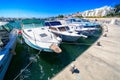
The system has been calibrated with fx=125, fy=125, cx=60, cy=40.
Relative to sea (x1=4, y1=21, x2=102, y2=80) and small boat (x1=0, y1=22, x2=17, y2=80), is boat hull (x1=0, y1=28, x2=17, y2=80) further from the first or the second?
sea (x1=4, y1=21, x2=102, y2=80)

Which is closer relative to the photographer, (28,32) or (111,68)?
Result: (111,68)

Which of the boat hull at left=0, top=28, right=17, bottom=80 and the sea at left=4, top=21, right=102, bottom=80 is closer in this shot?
the boat hull at left=0, top=28, right=17, bottom=80

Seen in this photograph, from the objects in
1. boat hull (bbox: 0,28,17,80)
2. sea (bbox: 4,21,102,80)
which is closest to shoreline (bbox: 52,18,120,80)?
sea (bbox: 4,21,102,80)

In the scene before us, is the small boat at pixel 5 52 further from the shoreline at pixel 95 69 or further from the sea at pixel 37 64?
the shoreline at pixel 95 69

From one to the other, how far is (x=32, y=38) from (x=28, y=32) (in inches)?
62.2

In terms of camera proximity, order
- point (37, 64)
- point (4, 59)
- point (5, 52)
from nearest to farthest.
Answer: point (4, 59) → point (5, 52) → point (37, 64)

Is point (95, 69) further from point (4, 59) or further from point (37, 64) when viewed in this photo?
point (4, 59)

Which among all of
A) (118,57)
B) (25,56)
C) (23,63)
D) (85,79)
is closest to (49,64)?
(23,63)

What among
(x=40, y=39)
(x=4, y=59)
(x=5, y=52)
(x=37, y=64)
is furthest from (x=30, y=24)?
(x=4, y=59)

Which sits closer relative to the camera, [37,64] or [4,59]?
[4,59]

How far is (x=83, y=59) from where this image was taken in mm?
9891

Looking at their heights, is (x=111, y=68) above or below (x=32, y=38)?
below

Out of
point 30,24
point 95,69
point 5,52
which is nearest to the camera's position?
point 5,52

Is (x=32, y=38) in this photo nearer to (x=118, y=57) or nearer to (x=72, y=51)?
(x=72, y=51)
